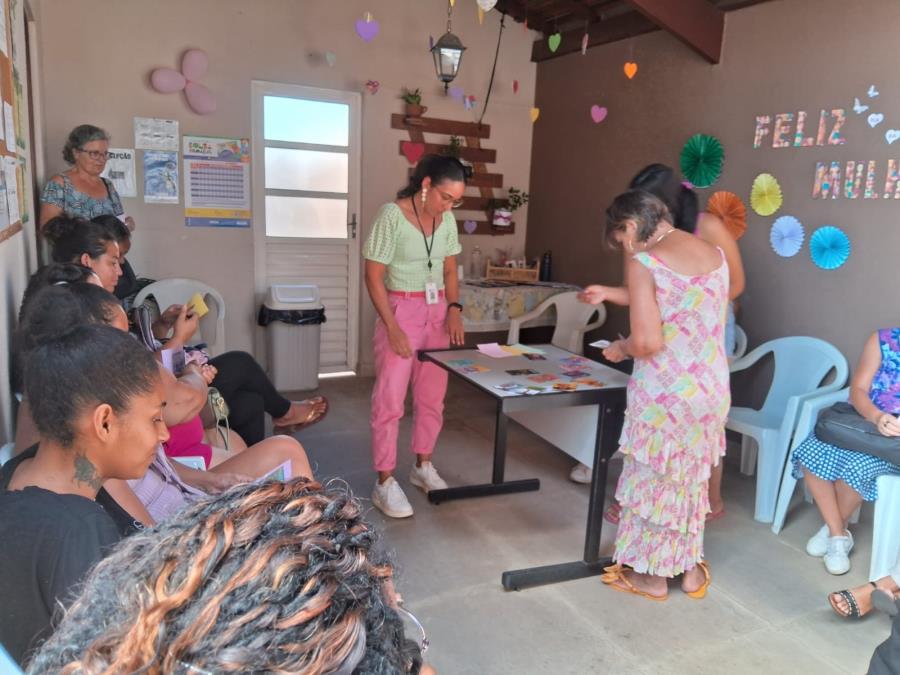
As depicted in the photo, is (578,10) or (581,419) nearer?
(581,419)

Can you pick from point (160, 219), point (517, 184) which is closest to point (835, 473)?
point (517, 184)

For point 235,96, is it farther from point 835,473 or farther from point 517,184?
point 835,473

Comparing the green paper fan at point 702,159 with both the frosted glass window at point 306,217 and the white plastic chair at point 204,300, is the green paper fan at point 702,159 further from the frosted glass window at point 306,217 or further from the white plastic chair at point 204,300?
the white plastic chair at point 204,300

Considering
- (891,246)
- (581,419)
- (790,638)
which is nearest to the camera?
(790,638)

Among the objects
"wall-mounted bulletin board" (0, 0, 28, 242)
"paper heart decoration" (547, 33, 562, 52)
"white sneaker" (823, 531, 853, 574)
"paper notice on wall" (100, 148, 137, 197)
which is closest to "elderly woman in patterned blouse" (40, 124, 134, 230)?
"paper notice on wall" (100, 148, 137, 197)

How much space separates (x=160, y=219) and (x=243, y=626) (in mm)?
4397

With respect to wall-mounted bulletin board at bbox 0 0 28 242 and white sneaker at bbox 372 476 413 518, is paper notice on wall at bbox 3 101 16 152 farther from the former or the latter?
white sneaker at bbox 372 476 413 518

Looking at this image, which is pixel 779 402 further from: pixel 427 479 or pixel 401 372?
pixel 401 372

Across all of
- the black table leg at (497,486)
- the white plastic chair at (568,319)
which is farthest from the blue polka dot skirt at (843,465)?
the white plastic chair at (568,319)

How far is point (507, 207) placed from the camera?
5.48 m

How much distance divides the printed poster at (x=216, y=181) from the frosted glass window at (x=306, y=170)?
0.72ft

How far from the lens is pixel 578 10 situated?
190 inches

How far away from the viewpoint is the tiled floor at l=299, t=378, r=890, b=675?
2.00 meters

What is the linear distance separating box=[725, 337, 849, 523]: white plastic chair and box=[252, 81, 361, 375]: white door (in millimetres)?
2883
